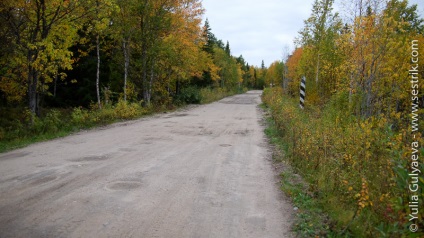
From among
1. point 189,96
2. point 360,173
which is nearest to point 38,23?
point 360,173

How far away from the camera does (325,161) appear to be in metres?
6.45

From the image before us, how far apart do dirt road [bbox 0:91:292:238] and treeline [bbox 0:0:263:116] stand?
661 centimetres

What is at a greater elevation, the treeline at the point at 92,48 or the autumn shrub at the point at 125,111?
the treeline at the point at 92,48

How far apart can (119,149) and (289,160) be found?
15.6ft

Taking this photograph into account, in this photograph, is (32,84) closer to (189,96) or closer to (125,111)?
(125,111)

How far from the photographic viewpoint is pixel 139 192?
529 centimetres

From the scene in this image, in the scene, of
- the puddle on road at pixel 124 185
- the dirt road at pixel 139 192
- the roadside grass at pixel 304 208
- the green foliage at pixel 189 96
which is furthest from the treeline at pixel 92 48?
the roadside grass at pixel 304 208

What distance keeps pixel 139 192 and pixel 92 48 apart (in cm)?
1641

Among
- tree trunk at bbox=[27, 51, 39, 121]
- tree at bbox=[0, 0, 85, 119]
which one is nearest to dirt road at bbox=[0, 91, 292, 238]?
tree trunk at bbox=[27, 51, 39, 121]

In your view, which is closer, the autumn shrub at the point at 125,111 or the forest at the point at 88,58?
the forest at the point at 88,58

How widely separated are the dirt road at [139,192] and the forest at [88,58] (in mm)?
4506

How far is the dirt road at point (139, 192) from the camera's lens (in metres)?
4.04

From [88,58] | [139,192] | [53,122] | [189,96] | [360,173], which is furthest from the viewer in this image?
[189,96]

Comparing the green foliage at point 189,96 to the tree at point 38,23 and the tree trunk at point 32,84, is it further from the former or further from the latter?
the tree trunk at point 32,84
